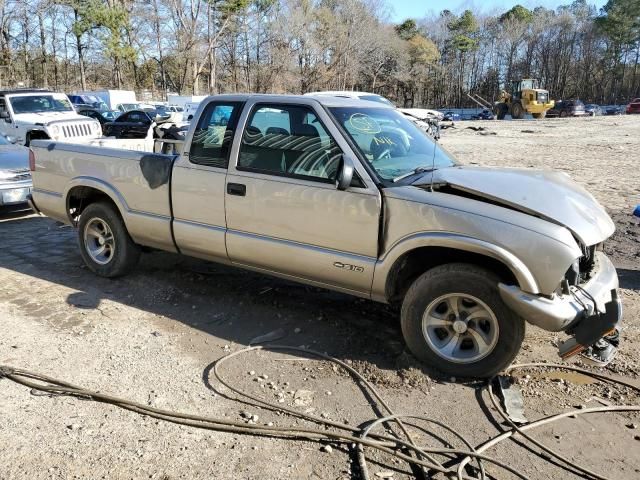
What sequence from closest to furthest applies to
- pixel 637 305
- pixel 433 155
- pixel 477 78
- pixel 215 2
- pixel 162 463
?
pixel 162 463 < pixel 433 155 < pixel 637 305 < pixel 215 2 < pixel 477 78

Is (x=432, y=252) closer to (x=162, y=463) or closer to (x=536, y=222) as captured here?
(x=536, y=222)

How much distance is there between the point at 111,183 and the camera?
5371 millimetres

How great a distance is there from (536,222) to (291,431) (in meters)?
1.96

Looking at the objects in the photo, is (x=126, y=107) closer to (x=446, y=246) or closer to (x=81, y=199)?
(x=81, y=199)

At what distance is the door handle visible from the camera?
14.7ft

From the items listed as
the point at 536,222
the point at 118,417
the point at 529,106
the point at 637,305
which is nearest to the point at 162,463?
the point at 118,417

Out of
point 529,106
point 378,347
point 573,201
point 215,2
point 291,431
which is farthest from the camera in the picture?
point 215,2

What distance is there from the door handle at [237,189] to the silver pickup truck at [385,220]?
→ 13 mm

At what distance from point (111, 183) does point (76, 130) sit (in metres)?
9.96

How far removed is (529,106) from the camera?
44.8 metres

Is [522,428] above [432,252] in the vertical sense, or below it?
below

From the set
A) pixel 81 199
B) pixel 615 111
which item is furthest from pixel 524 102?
pixel 81 199

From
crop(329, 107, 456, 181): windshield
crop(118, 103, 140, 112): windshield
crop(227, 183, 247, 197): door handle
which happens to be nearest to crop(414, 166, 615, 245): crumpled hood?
crop(329, 107, 456, 181): windshield

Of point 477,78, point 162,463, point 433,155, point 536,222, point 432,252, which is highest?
point 477,78
